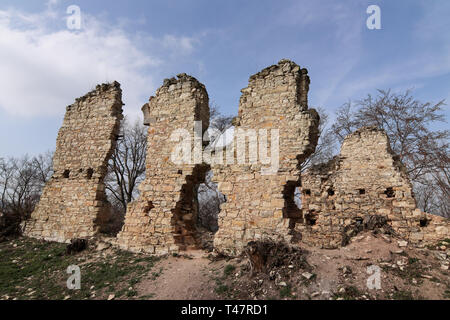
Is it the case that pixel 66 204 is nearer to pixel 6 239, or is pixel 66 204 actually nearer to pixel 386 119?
pixel 6 239

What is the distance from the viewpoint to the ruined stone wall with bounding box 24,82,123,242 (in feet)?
27.2

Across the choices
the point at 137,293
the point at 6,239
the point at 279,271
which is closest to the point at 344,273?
the point at 279,271

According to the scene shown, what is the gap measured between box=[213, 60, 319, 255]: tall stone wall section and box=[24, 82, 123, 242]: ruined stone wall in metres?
4.09

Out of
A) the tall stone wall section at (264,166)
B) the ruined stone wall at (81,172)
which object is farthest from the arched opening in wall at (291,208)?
the ruined stone wall at (81,172)

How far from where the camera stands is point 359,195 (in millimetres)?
6504

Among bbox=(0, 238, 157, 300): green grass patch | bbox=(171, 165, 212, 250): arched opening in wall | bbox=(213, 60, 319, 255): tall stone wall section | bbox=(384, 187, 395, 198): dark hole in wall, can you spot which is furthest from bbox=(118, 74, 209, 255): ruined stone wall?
bbox=(384, 187, 395, 198): dark hole in wall

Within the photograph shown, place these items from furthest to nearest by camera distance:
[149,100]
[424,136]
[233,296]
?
[424,136] → [149,100] → [233,296]

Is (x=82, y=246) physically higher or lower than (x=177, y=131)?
lower

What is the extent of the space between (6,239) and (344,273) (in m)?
10.3

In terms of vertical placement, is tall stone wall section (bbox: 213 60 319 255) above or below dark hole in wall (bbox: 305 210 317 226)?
above

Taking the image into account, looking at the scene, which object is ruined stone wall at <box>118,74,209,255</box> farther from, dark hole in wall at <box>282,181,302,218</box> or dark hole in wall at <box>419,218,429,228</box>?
dark hole in wall at <box>419,218,429,228</box>

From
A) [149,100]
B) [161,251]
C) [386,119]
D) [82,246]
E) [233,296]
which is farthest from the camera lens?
[386,119]

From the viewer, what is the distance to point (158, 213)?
724cm

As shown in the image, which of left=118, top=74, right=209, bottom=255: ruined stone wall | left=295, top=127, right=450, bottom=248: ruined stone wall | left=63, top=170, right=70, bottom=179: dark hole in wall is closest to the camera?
left=295, top=127, right=450, bottom=248: ruined stone wall
